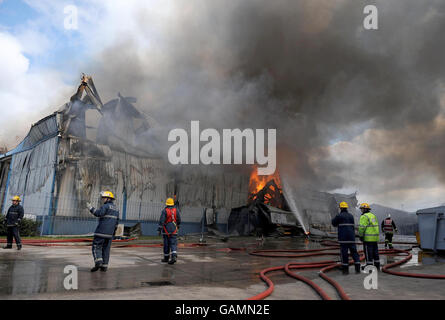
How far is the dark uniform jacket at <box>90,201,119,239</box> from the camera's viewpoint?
18.5 ft

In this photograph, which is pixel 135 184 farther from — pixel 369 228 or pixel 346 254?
pixel 369 228

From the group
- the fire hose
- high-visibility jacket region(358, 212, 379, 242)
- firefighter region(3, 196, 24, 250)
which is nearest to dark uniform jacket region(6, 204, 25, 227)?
firefighter region(3, 196, 24, 250)

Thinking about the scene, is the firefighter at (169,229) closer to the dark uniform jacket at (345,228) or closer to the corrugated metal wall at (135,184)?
the dark uniform jacket at (345,228)

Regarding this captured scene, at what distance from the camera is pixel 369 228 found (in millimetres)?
6520

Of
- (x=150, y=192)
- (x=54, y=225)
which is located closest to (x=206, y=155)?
(x=150, y=192)

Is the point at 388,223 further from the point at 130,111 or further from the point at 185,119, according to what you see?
the point at 130,111

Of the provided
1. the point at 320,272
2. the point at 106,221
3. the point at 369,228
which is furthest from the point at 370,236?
the point at 106,221

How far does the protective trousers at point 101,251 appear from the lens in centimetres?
543

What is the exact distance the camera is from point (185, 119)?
62.2 ft

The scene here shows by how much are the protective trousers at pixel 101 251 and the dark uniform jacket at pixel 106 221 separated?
0.33 ft

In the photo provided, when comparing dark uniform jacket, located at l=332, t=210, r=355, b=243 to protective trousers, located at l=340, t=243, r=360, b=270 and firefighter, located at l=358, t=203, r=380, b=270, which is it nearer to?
protective trousers, located at l=340, t=243, r=360, b=270

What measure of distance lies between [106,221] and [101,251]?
58cm

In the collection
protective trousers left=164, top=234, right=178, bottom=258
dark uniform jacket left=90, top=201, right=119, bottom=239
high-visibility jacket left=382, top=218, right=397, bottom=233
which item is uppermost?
dark uniform jacket left=90, top=201, right=119, bottom=239

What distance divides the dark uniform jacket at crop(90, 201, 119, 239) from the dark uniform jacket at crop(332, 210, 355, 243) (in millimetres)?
4840
